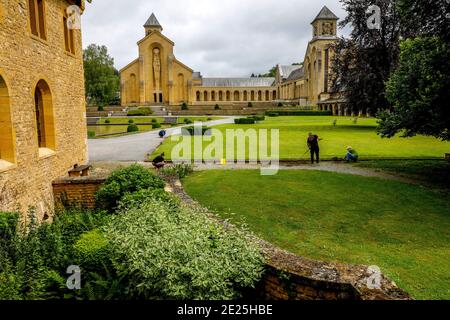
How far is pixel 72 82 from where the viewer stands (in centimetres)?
1184

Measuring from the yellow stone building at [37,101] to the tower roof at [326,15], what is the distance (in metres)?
59.9

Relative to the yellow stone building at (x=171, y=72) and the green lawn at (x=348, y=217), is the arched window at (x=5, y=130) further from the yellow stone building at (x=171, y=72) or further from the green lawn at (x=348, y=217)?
the yellow stone building at (x=171, y=72)

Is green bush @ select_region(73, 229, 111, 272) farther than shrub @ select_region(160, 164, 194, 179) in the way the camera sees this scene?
No

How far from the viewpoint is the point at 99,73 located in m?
60.0

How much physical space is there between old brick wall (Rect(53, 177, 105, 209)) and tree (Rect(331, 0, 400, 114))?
967 inches

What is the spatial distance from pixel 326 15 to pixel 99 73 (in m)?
42.2

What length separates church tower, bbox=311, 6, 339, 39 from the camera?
6419 centimetres

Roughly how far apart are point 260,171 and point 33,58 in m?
8.77

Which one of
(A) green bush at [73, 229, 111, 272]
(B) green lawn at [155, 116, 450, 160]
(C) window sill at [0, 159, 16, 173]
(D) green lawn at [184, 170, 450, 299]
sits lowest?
(D) green lawn at [184, 170, 450, 299]

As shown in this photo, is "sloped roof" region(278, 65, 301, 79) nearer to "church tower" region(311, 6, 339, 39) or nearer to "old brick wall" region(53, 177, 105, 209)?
"church tower" region(311, 6, 339, 39)

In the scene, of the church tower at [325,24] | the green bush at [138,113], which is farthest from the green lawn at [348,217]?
the church tower at [325,24]

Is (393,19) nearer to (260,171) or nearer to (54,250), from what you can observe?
(260,171)

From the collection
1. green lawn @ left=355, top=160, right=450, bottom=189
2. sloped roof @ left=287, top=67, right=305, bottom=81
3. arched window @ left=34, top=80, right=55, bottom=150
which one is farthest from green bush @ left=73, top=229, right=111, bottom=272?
sloped roof @ left=287, top=67, right=305, bottom=81
